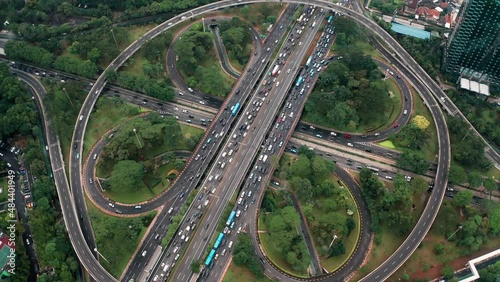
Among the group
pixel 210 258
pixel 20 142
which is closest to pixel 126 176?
pixel 210 258

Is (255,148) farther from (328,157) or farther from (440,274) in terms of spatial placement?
(440,274)

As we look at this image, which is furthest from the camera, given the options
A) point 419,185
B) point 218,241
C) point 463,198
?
point 419,185

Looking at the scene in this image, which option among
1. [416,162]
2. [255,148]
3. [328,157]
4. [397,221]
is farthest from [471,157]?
[255,148]

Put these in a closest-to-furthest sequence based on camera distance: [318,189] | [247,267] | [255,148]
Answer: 1. [247,267]
2. [318,189]
3. [255,148]

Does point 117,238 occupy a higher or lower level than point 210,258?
higher

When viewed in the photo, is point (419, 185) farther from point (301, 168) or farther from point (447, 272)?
point (301, 168)

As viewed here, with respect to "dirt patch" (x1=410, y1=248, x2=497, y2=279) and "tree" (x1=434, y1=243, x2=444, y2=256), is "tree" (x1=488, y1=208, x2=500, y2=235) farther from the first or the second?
"tree" (x1=434, y1=243, x2=444, y2=256)
